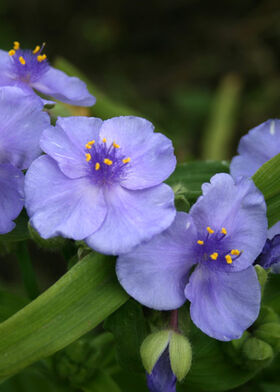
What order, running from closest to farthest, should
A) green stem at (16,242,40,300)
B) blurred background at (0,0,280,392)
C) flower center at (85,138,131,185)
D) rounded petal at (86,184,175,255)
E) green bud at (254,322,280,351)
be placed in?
1. rounded petal at (86,184,175,255)
2. flower center at (85,138,131,185)
3. green bud at (254,322,280,351)
4. green stem at (16,242,40,300)
5. blurred background at (0,0,280,392)

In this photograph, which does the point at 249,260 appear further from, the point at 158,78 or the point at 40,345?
the point at 158,78

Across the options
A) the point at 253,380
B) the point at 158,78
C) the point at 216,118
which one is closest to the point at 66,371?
the point at 253,380

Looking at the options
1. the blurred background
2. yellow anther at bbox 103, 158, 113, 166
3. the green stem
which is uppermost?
yellow anther at bbox 103, 158, 113, 166

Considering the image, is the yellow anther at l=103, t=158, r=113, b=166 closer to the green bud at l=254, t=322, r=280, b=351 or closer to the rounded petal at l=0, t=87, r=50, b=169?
the rounded petal at l=0, t=87, r=50, b=169

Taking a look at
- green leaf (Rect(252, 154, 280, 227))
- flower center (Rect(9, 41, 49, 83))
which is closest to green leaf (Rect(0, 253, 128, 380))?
green leaf (Rect(252, 154, 280, 227))

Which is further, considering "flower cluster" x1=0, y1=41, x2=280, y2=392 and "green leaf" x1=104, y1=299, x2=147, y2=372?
"green leaf" x1=104, y1=299, x2=147, y2=372

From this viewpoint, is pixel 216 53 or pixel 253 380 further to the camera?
pixel 216 53

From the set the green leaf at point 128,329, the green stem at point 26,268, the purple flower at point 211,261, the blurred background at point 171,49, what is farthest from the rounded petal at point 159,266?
the blurred background at point 171,49
